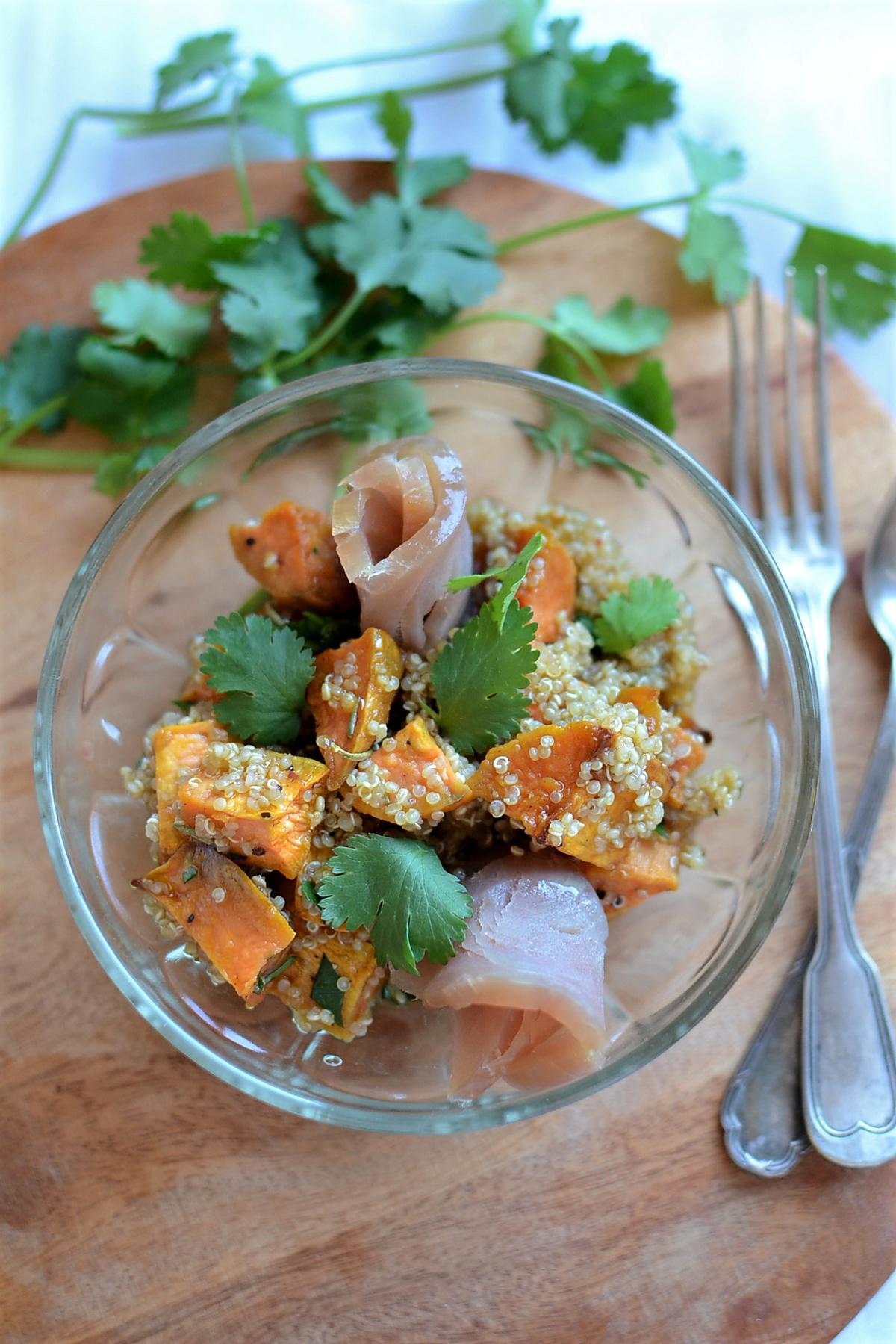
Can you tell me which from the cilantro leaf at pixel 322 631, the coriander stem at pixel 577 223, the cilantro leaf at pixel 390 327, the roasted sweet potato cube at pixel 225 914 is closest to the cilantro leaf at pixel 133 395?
the cilantro leaf at pixel 390 327

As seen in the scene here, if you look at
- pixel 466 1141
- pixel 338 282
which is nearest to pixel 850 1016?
pixel 466 1141

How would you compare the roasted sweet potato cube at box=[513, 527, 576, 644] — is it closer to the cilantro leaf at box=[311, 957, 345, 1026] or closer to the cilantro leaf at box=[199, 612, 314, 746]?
the cilantro leaf at box=[199, 612, 314, 746]

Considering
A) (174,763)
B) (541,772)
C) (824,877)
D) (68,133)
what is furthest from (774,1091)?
(68,133)

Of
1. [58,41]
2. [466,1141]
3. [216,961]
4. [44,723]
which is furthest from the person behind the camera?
[58,41]

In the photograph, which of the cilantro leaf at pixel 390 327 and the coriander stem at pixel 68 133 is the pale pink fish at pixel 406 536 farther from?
the coriander stem at pixel 68 133

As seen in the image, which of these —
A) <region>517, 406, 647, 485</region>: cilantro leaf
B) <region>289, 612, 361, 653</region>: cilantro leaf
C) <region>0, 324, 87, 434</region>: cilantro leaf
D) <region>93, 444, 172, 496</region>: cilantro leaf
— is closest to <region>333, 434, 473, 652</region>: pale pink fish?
<region>289, 612, 361, 653</region>: cilantro leaf

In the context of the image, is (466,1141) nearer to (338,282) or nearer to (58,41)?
(338,282)

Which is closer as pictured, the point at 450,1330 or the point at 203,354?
the point at 450,1330
